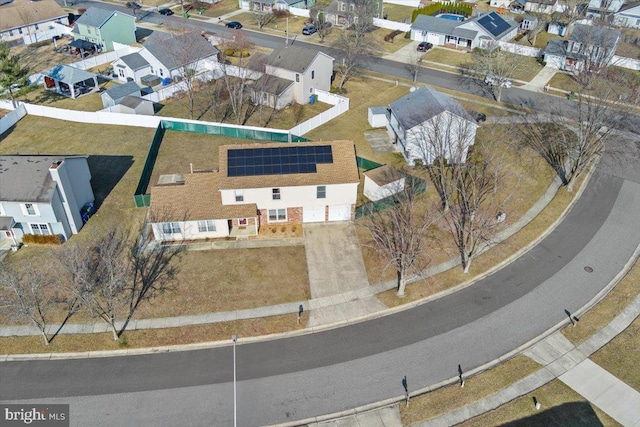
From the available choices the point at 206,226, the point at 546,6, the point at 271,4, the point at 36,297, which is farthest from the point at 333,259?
the point at 546,6

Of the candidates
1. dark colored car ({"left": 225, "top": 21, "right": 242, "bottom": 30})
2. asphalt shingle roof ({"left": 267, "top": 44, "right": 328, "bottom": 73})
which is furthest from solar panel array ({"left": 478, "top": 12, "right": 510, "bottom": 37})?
dark colored car ({"left": 225, "top": 21, "right": 242, "bottom": 30})

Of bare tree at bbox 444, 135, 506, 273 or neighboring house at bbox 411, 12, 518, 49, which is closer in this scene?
bare tree at bbox 444, 135, 506, 273

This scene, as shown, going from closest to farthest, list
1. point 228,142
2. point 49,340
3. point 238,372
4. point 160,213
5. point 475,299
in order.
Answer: point 238,372, point 49,340, point 475,299, point 160,213, point 228,142

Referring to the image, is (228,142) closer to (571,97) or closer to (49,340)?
(49,340)

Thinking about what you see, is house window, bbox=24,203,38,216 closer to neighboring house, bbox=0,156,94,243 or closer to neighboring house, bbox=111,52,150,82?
neighboring house, bbox=0,156,94,243

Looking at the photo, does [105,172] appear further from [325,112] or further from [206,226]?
[325,112]

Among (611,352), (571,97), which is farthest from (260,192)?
(571,97)
